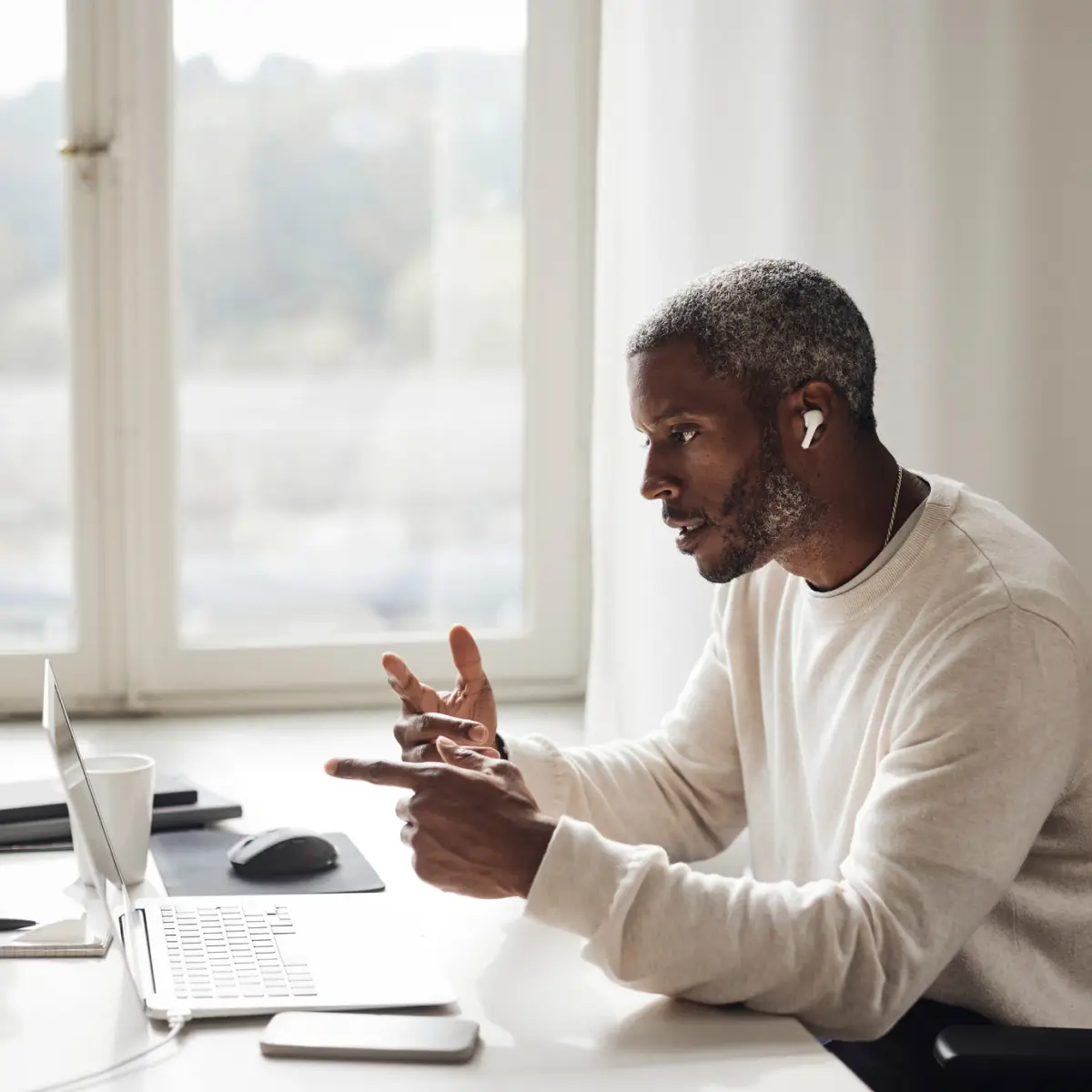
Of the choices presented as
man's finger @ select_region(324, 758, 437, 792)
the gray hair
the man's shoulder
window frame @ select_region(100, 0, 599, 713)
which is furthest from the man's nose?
window frame @ select_region(100, 0, 599, 713)

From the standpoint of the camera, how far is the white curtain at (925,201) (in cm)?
176

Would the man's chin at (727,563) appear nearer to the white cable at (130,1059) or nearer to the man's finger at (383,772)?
the man's finger at (383,772)

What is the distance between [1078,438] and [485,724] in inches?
31.1

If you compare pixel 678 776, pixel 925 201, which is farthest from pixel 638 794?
pixel 925 201

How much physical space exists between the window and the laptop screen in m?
1.60

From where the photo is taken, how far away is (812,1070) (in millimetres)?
973

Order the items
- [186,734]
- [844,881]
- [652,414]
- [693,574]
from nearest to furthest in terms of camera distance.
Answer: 1. [844,881]
2. [652,414]
3. [693,574]
4. [186,734]

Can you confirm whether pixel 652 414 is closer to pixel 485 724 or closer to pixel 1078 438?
pixel 485 724

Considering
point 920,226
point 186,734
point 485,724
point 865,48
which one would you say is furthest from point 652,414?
point 186,734

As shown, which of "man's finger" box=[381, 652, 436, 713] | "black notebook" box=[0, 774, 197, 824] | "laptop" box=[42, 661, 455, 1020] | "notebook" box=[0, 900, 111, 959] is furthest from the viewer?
"black notebook" box=[0, 774, 197, 824]

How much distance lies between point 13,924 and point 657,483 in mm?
675

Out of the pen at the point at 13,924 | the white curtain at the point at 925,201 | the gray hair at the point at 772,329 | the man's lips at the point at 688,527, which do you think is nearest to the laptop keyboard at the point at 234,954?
the pen at the point at 13,924

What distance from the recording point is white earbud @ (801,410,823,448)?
1324 mm

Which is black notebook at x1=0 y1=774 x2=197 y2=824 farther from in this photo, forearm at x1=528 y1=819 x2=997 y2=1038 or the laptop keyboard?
forearm at x1=528 y1=819 x2=997 y2=1038
